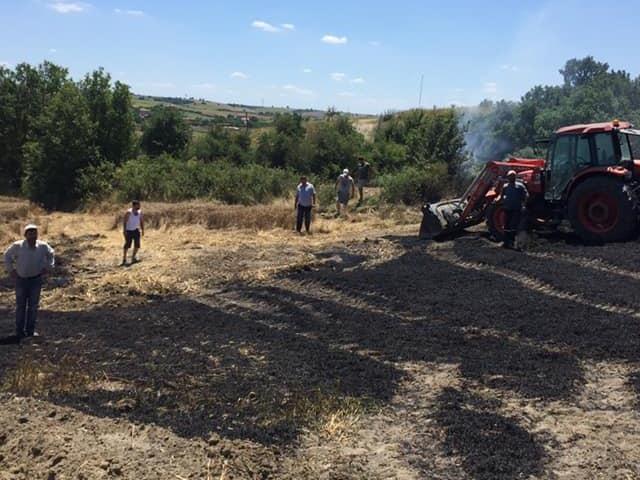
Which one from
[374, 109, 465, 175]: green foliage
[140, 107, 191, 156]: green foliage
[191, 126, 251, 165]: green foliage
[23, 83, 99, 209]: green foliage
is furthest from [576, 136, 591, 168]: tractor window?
[140, 107, 191, 156]: green foliage

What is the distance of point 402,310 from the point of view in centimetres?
934

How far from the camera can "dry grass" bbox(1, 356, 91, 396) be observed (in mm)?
6414

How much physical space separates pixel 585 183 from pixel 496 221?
1.81 m

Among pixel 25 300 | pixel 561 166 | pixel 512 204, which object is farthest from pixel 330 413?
pixel 561 166

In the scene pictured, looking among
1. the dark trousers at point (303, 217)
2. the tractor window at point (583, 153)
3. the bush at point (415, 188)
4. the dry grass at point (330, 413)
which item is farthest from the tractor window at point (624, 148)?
the bush at point (415, 188)

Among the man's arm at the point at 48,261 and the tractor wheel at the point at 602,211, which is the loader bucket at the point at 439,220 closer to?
the tractor wheel at the point at 602,211

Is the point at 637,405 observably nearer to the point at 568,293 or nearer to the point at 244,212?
the point at 568,293

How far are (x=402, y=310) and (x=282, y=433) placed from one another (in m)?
4.20

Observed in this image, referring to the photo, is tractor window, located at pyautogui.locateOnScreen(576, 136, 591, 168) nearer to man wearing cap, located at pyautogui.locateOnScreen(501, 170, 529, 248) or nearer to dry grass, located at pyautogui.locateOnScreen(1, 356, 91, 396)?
man wearing cap, located at pyautogui.locateOnScreen(501, 170, 529, 248)

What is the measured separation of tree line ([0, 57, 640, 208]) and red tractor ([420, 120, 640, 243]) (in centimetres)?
853

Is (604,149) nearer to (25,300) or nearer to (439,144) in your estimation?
(25,300)

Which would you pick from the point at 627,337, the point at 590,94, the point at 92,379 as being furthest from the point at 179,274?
the point at 590,94

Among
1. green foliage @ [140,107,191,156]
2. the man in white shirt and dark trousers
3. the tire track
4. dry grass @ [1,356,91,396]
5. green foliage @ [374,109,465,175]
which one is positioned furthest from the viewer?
→ green foliage @ [140,107,191,156]

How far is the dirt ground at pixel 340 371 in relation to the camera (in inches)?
199
